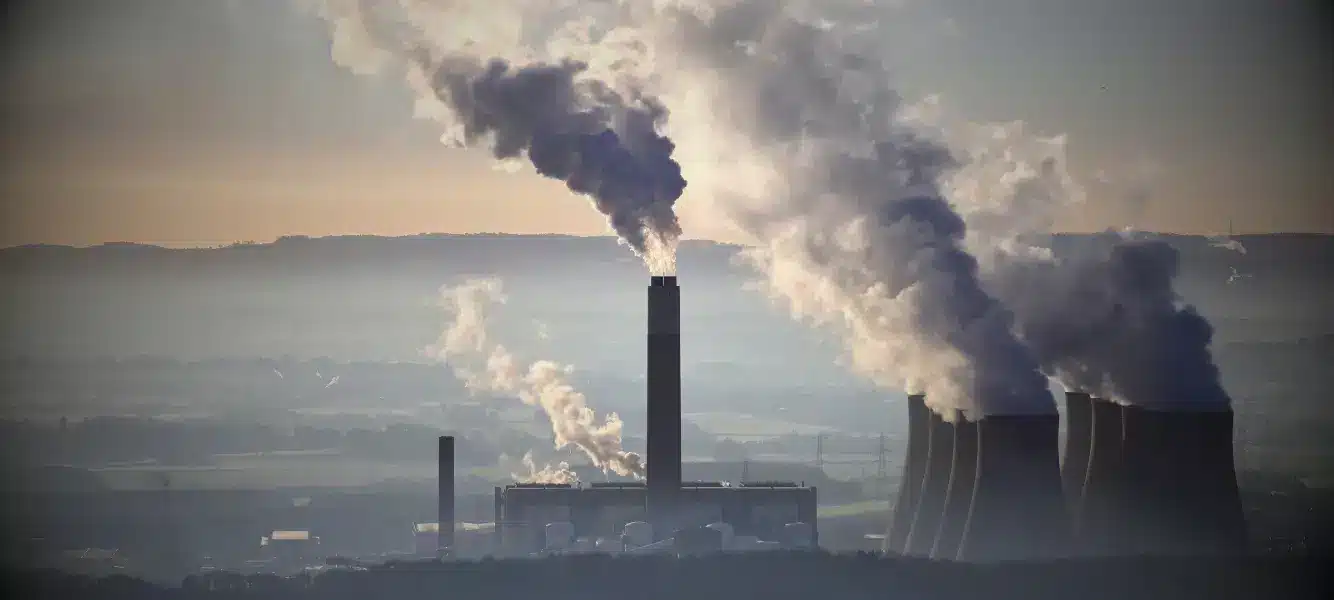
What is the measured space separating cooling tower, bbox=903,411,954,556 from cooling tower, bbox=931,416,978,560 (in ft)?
4.60

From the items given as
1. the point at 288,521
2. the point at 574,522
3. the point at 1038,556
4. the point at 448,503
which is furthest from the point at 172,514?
the point at 1038,556

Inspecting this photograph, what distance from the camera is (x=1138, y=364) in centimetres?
4875

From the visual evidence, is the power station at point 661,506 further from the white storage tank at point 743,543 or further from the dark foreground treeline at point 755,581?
the dark foreground treeline at point 755,581

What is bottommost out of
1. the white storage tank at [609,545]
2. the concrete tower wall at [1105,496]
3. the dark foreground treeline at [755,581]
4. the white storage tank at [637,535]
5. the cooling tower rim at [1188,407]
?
the dark foreground treeline at [755,581]

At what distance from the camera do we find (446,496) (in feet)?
188

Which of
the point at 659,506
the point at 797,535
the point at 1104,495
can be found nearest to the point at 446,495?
the point at 659,506

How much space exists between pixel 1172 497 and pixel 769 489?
13.8m

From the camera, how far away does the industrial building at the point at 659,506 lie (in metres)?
50.7

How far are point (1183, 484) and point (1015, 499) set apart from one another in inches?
159

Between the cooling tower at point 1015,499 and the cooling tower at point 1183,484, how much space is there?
1934 millimetres

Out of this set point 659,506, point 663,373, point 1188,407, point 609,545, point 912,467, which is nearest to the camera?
point 1188,407

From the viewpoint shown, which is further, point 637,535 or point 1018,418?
point 637,535

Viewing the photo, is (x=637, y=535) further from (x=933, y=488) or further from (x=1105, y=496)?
(x=1105, y=496)

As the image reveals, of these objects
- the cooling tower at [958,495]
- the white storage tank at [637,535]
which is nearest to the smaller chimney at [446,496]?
the white storage tank at [637,535]
